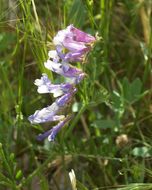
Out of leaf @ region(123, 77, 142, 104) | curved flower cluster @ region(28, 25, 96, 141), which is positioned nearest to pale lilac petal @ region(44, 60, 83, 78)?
curved flower cluster @ region(28, 25, 96, 141)

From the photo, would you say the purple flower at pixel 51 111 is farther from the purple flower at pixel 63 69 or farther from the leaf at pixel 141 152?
the leaf at pixel 141 152

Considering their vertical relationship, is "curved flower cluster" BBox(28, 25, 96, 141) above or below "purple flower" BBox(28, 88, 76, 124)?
above

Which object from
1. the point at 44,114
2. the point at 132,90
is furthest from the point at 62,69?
the point at 132,90

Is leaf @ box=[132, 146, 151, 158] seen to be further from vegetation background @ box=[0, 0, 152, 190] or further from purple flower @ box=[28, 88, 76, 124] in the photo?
purple flower @ box=[28, 88, 76, 124]

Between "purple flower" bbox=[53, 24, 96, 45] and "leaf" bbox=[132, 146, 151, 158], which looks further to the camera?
"leaf" bbox=[132, 146, 151, 158]

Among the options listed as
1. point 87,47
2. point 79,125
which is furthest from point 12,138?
point 87,47

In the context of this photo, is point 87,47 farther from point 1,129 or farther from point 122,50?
point 122,50
